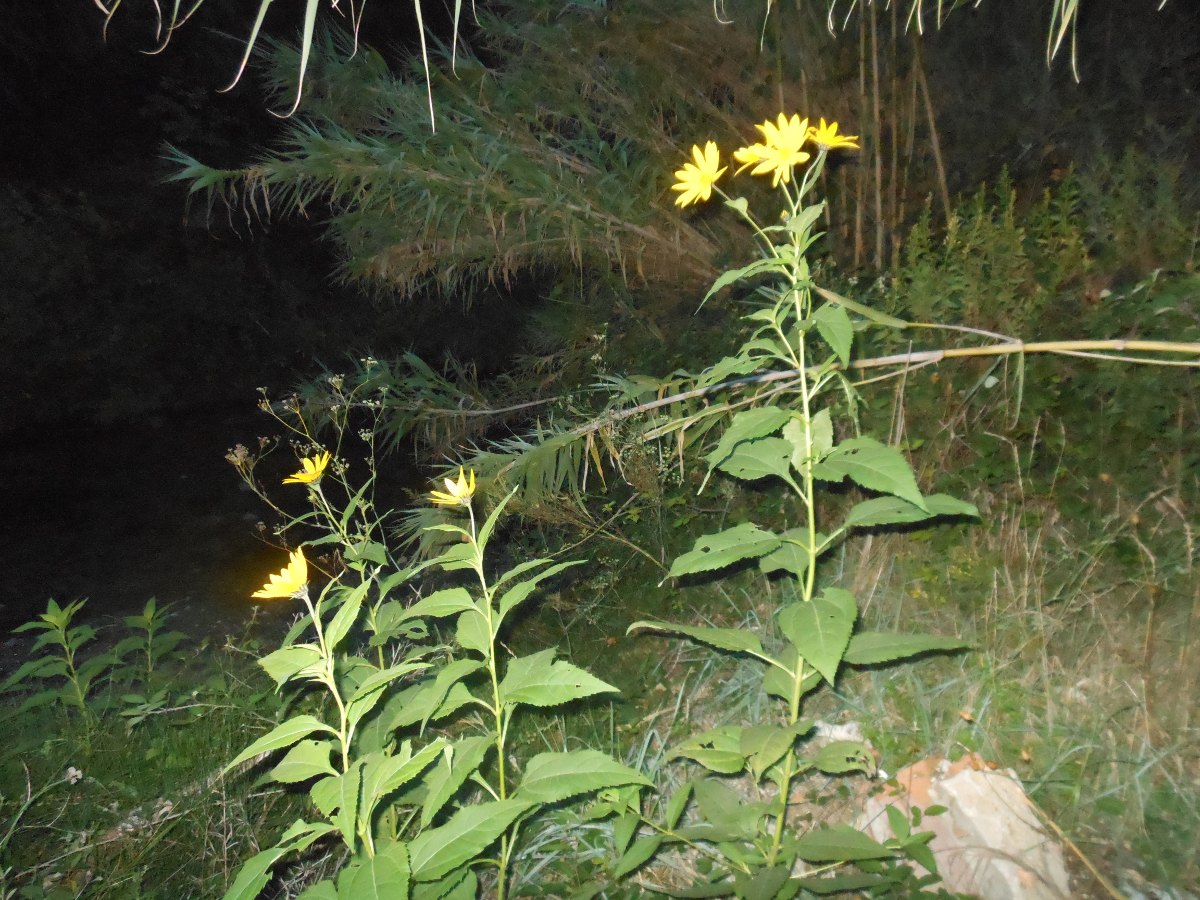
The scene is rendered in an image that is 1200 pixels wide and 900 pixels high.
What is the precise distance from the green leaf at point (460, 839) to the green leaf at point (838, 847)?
0.51m

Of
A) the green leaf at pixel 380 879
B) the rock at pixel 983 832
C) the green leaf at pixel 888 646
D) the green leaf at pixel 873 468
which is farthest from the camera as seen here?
the rock at pixel 983 832

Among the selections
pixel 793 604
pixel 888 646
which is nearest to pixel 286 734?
pixel 793 604

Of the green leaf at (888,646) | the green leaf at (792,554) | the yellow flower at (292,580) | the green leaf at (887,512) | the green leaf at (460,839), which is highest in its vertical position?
the green leaf at (887,512)

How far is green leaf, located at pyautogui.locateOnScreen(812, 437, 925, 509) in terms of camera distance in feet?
4.11

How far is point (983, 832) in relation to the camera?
154 cm

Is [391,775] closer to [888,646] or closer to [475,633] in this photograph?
[475,633]

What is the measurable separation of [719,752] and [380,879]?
599mm

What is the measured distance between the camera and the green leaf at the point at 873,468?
125 cm

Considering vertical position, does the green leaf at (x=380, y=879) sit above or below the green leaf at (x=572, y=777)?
below

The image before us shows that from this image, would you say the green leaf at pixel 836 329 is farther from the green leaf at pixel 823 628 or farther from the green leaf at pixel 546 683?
the green leaf at pixel 546 683

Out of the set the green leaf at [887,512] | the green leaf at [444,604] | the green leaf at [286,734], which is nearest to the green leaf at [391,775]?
the green leaf at [286,734]

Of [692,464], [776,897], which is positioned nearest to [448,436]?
[692,464]

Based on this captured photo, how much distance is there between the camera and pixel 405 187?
12.7 feet

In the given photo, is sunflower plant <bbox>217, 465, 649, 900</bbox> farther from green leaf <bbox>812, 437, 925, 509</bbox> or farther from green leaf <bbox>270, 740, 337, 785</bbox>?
green leaf <bbox>812, 437, 925, 509</bbox>
